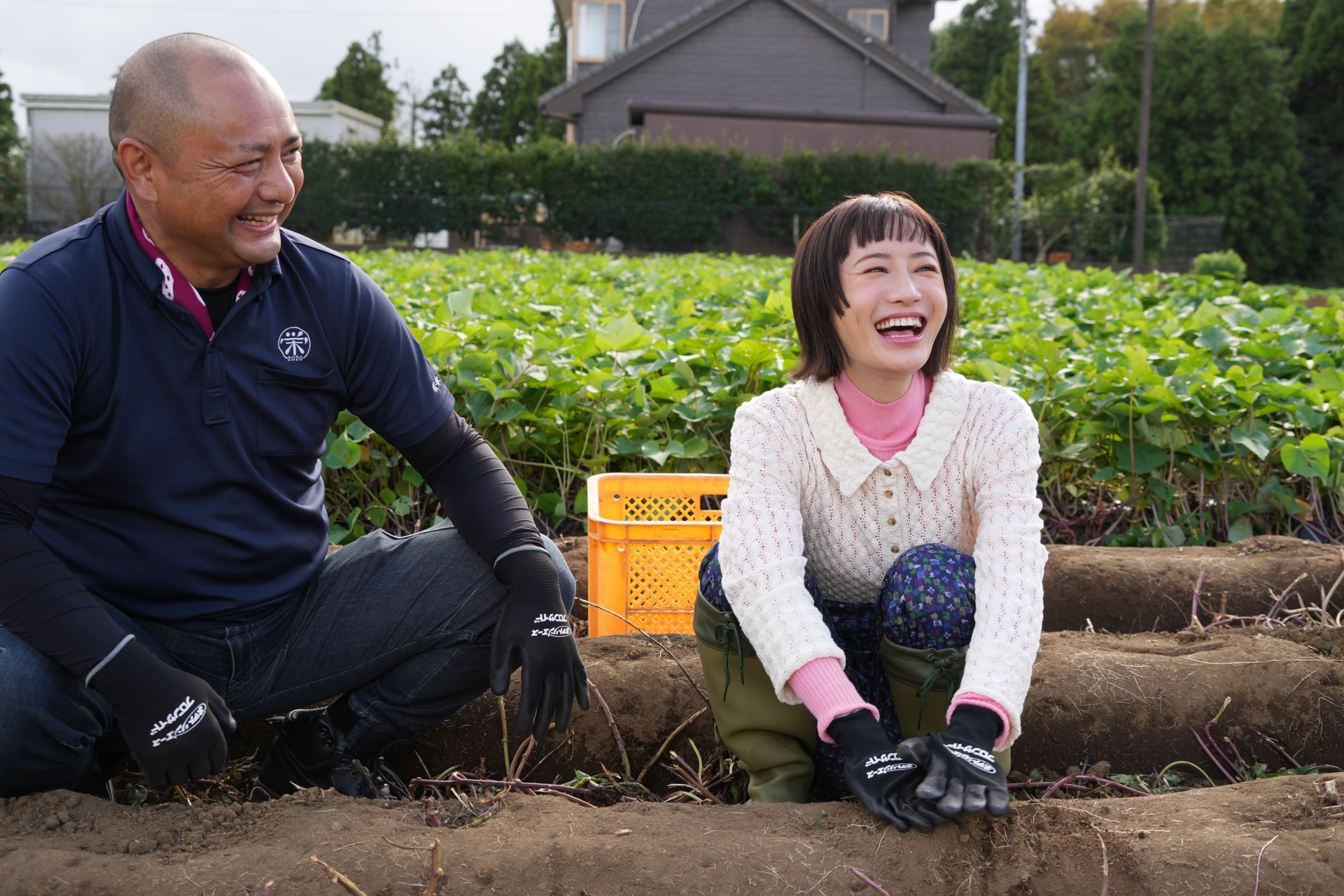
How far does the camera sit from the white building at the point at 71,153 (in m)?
22.4

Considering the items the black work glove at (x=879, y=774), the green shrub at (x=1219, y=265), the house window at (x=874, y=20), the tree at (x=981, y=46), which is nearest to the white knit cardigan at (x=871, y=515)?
the black work glove at (x=879, y=774)

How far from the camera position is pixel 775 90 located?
23844 millimetres

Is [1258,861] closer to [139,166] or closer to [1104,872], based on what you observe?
[1104,872]

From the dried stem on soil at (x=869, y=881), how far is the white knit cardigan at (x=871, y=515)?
0.30m

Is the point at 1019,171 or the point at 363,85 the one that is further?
the point at 363,85

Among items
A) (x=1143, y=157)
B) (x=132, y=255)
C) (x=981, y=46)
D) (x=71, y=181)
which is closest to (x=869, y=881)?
(x=132, y=255)

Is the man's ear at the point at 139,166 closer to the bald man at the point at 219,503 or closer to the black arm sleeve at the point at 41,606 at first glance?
the bald man at the point at 219,503

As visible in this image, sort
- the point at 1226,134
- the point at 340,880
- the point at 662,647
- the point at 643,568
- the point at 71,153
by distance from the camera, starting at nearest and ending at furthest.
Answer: the point at 340,880 < the point at 662,647 < the point at 643,568 < the point at 71,153 < the point at 1226,134

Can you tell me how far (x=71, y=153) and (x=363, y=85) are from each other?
21128mm

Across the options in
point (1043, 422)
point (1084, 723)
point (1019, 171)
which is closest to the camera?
point (1084, 723)

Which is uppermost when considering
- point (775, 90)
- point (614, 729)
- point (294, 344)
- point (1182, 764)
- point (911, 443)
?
point (775, 90)

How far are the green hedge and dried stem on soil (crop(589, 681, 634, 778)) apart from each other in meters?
18.3

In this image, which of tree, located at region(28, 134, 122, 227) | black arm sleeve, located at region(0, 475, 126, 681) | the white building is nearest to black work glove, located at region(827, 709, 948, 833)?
black arm sleeve, located at region(0, 475, 126, 681)

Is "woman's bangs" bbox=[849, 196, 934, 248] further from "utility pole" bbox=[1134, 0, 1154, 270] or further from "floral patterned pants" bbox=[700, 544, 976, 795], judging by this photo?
"utility pole" bbox=[1134, 0, 1154, 270]
